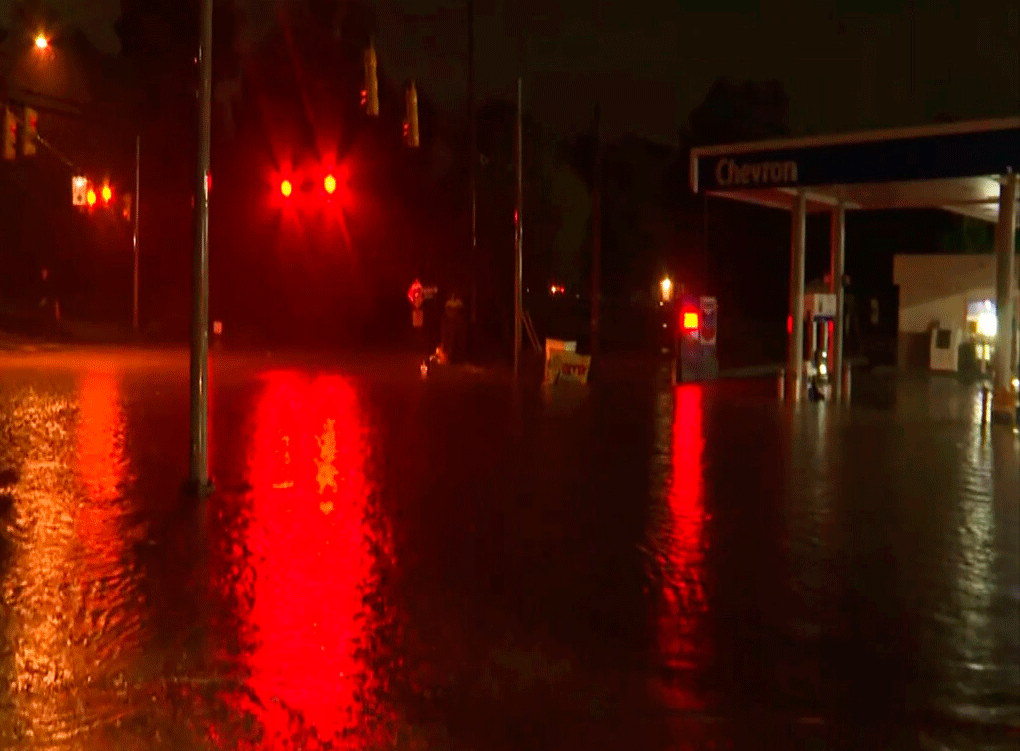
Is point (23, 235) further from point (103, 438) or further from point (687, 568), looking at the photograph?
point (687, 568)

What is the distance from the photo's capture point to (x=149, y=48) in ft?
209

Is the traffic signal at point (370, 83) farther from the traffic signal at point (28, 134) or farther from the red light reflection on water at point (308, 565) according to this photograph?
the traffic signal at point (28, 134)

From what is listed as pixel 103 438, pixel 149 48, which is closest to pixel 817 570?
pixel 103 438

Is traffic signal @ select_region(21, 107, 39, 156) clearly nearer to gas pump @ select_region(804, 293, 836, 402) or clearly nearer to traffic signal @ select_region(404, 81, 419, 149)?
traffic signal @ select_region(404, 81, 419, 149)

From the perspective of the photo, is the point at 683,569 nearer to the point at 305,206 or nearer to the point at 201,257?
the point at 201,257

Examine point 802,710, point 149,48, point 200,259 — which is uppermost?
point 149,48

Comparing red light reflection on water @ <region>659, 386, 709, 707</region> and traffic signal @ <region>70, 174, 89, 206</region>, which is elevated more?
traffic signal @ <region>70, 174, 89, 206</region>

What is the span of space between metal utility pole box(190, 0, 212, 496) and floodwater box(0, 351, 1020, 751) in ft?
2.76

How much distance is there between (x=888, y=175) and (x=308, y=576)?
15481 millimetres

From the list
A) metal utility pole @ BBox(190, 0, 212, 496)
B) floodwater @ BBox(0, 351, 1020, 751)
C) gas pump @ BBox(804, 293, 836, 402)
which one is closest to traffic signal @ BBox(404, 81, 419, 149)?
floodwater @ BBox(0, 351, 1020, 751)

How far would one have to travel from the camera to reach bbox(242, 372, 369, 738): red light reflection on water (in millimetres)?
7715

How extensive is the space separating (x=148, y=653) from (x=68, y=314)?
198 feet

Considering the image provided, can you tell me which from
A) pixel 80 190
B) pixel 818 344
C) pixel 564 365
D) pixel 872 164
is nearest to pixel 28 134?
pixel 564 365

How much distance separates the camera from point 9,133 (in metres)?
29.3
